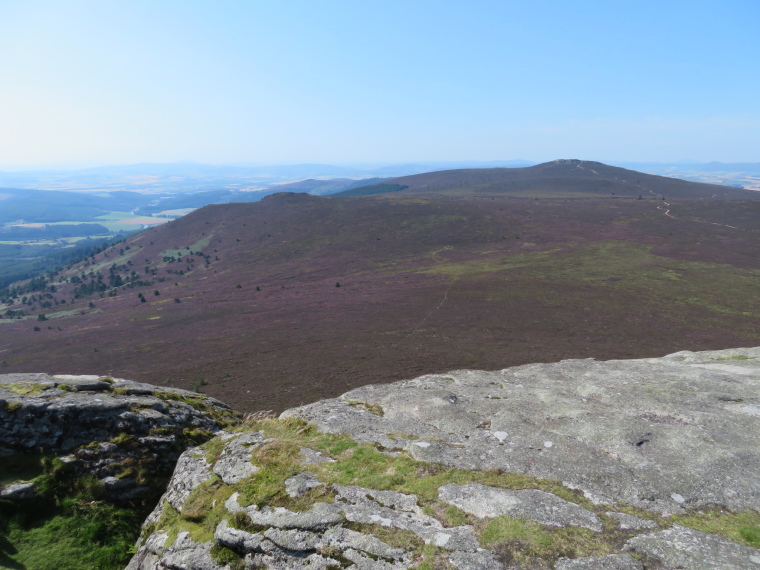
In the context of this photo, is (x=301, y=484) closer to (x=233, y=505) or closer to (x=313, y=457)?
(x=313, y=457)

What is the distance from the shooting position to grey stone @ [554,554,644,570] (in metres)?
6.02

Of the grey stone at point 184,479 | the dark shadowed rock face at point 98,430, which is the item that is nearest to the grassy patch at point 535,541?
the grey stone at point 184,479

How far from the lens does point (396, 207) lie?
408 ft

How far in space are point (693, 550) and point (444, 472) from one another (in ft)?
15.2

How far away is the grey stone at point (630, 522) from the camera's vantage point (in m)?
7.09

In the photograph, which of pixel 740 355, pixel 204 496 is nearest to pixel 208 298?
pixel 204 496

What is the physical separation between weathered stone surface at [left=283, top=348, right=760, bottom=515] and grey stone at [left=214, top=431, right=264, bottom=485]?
2108 mm

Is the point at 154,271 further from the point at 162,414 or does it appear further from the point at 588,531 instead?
the point at 588,531

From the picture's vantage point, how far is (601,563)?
6.12 meters

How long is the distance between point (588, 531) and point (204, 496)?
333 inches

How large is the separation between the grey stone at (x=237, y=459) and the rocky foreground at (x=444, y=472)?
7 cm

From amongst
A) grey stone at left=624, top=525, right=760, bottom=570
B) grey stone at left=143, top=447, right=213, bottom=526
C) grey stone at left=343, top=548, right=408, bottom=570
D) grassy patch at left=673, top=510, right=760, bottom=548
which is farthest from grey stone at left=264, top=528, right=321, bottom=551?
grassy patch at left=673, top=510, right=760, bottom=548

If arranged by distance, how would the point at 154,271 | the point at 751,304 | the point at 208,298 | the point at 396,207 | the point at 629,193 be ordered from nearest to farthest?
the point at 751,304 < the point at 208,298 < the point at 154,271 < the point at 396,207 < the point at 629,193

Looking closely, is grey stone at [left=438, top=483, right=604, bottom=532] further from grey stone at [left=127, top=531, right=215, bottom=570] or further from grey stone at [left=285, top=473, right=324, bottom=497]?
grey stone at [left=127, top=531, right=215, bottom=570]
